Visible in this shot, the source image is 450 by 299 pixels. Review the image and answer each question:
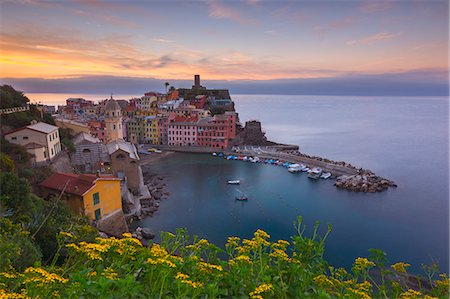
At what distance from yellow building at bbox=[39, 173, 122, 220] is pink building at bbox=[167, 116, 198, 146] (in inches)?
775

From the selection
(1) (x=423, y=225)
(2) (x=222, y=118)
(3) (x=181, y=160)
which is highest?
(2) (x=222, y=118)

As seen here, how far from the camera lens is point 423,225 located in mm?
14727

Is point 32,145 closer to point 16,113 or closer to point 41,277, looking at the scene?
point 16,113

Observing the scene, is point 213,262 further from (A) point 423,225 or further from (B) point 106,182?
(A) point 423,225

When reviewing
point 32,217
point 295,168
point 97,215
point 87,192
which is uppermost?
point 32,217

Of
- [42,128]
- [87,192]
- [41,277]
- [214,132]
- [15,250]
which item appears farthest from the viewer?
[214,132]

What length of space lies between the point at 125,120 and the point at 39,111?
14248 mm

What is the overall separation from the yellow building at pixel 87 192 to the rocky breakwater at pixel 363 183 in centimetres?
1479

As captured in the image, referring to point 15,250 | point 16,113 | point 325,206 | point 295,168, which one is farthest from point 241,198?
point 15,250

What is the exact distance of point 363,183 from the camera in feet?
63.2

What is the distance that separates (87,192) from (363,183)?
54.9 ft

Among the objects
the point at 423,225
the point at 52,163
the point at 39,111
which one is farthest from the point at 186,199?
the point at 423,225

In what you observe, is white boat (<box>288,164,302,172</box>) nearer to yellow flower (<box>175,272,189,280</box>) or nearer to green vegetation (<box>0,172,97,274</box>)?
green vegetation (<box>0,172,97,274</box>)

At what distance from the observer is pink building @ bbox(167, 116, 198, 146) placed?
99.0 ft
